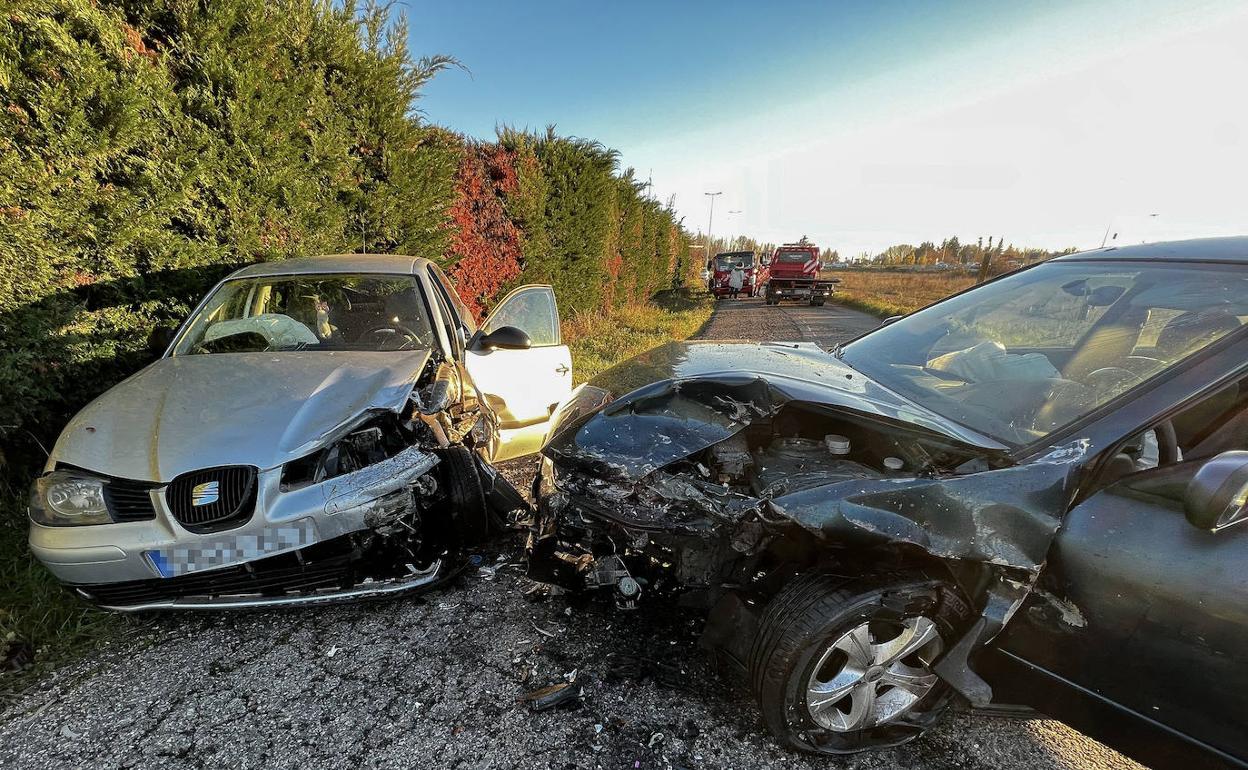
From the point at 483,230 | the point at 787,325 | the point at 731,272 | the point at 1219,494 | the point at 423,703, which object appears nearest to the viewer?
the point at 1219,494

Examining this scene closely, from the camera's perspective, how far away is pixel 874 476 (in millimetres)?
1691

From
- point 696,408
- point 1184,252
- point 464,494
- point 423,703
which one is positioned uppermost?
point 1184,252

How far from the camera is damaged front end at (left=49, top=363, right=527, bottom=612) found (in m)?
1.96

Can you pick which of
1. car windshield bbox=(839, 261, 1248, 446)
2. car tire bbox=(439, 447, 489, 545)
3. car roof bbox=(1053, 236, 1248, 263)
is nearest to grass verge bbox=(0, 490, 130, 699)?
car tire bbox=(439, 447, 489, 545)

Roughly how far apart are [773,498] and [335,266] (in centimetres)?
330

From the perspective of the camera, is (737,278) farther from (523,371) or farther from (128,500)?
(128,500)

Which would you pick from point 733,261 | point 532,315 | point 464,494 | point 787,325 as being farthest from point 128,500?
point 733,261

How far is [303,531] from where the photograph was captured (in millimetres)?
2018

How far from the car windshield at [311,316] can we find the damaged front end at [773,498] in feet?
5.49

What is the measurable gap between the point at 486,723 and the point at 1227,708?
86.3 inches

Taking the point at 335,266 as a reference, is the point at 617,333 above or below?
below

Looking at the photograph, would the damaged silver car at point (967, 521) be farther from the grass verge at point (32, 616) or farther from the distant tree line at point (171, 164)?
the distant tree line at point (171, 164)

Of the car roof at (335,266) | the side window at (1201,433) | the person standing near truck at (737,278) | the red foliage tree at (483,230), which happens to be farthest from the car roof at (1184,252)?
the person standing near truck at (737,278)

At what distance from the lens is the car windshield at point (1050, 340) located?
173 centimetres
